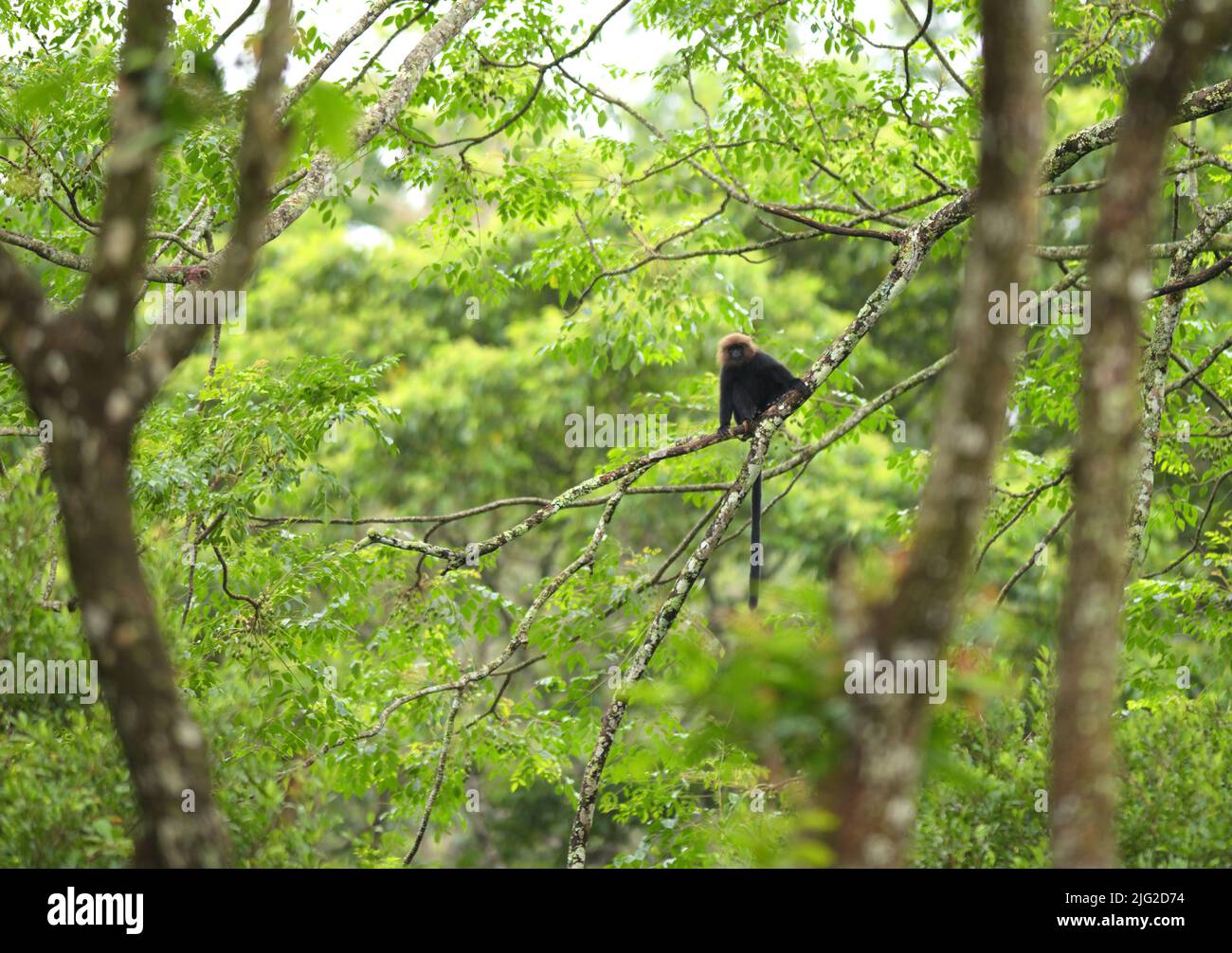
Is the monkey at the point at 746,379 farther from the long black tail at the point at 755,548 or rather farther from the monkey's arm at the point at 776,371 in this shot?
the long black tail at the point at 755,548

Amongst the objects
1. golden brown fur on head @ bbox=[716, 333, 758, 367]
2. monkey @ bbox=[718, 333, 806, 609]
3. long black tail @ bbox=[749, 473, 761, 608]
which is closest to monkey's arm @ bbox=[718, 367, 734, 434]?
monkey @ bbox=[718, 333, 806, 609]

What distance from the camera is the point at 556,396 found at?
13438mm

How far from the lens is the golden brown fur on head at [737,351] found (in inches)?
343

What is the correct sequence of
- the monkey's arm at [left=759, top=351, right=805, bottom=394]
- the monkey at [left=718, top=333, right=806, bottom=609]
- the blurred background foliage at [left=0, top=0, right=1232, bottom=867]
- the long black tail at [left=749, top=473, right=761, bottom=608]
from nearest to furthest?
the blurred background foliage at [left=0, top=0, right=1232, bottom=867] < the long black tail at [left=749, top=473, right=761, bottom=608] < the monkey at [left=718, top=333, right=806, bottom=609] < the monkey's arm at [left=759, top=351, right=805, bottom=394]

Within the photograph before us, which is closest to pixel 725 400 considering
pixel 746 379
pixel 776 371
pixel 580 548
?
pixel 746 379

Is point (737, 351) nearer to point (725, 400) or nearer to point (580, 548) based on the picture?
point (725, 400)

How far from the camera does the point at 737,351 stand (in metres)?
8.70

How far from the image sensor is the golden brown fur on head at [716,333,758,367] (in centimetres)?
870

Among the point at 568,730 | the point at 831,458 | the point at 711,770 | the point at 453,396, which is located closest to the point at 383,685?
the point at 568,730

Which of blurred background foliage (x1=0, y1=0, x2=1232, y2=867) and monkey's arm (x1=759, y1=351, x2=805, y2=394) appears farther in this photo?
monkey's arm (x1=759, y1=351, x2=805, y2=394)

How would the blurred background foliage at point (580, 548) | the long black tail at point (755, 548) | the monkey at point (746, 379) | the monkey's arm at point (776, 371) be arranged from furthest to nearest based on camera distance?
the monkey's arm at point (776, 371), the monkey at point (746, 379), the long black tail at point (755, 548), the blurred background foliage at point (580, 548)

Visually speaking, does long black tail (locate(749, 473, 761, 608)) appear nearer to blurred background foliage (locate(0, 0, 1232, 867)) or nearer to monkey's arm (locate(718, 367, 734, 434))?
blurred background foliage (locate(0, 0, 1232, 867))

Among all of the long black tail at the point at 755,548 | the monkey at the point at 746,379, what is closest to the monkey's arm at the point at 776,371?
the monkey at the point at 746,379

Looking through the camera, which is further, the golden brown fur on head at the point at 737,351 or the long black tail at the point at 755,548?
the golden brown fur on head at the point at 737,351
